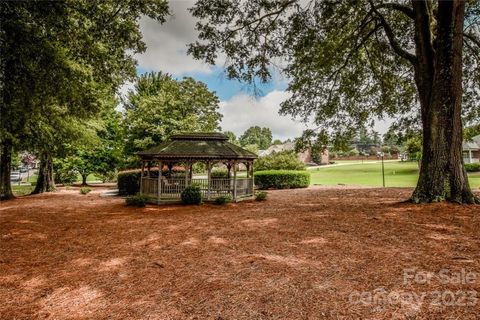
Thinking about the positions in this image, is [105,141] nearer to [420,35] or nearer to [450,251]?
[420,35]

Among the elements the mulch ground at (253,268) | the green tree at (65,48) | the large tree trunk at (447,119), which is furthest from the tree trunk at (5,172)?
the large tree trunk at (447,119)

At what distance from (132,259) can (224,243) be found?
2121mm

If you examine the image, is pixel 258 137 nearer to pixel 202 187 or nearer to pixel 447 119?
pixel 202 187

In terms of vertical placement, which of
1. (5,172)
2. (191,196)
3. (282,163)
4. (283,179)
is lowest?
(191,196)

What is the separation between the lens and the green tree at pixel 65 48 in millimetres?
7574

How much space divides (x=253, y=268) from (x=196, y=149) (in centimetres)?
1150

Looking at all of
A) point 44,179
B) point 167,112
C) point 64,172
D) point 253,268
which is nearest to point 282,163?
point 167,112

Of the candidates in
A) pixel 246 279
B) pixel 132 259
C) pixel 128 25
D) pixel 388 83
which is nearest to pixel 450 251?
pixel 246 279

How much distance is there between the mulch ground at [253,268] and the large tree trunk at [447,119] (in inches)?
38.6

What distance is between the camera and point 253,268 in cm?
501

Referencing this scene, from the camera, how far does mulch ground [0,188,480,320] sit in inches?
142

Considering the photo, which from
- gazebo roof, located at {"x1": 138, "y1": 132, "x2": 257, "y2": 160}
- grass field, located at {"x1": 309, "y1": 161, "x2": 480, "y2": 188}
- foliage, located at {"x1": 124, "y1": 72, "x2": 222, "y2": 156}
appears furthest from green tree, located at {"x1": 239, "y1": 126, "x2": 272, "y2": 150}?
gazebo roof, located at {"x1": 138, "y1": 132, "x2": 257, "y2": 160}

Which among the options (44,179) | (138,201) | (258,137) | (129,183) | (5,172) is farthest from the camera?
(258,137)

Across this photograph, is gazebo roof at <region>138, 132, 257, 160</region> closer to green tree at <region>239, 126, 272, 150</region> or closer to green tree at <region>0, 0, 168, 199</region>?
green tree at <region>0, 0, 168, 199</region>
